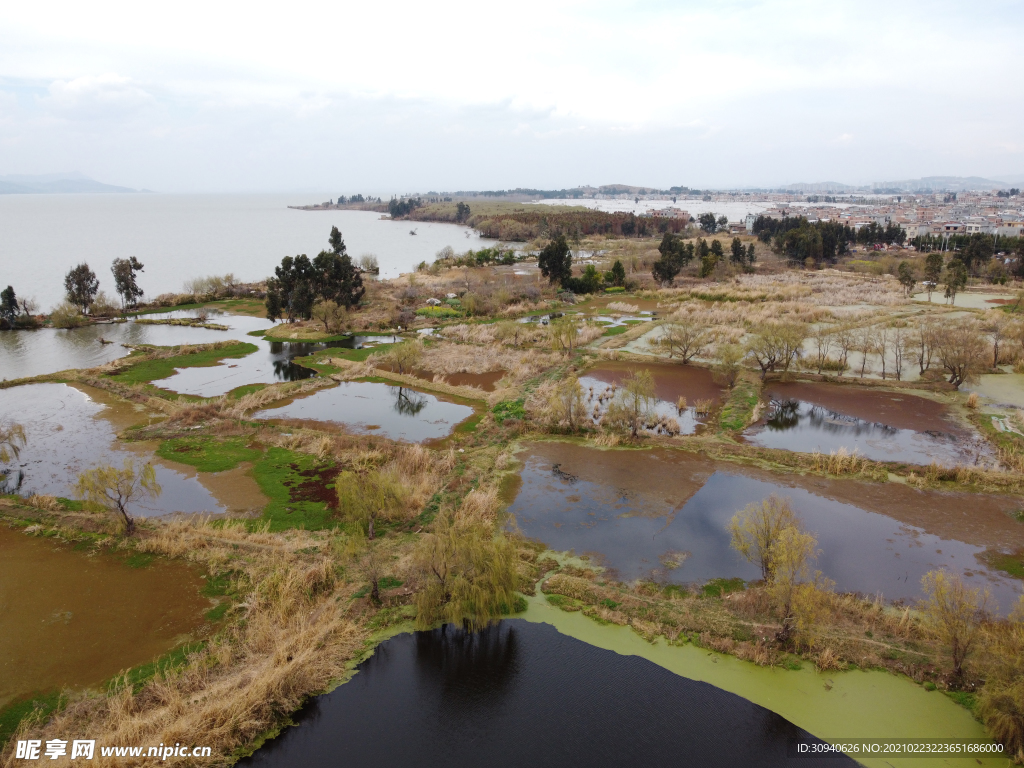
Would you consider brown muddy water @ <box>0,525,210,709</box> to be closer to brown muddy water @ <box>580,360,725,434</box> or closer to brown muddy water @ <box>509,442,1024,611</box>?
brown muddy water @ <box>509,442,1024,611</box>

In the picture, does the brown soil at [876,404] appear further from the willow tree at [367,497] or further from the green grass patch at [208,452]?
the green grass patch at [208,452]

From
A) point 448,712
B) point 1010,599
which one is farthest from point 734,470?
point 448,712

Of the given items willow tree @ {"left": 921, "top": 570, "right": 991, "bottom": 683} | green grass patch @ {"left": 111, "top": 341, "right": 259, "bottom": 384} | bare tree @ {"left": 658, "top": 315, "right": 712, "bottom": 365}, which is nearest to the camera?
willow tree @ {"left": 921, "top": 570, "right": 991, "bottom": 683}

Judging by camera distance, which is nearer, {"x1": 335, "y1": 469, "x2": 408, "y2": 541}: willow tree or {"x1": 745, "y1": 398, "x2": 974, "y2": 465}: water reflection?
{"x1": 335, "y1": 469, "x2": 408, "y2": 541}: willow tree

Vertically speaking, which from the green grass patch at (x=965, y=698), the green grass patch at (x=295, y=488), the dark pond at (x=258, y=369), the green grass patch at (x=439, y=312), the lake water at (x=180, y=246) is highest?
the lake water at (x=180, y=246)

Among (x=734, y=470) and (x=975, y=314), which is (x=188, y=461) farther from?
(x=975, y=314)

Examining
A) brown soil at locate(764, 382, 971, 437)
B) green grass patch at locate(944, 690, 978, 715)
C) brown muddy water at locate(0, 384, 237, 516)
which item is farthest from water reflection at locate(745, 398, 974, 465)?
brown muddy water at locate(0, 384, 237, 516)

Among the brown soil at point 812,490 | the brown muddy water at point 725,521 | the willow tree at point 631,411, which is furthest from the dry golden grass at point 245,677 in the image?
the willow tree at point 631,411
